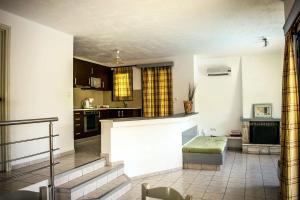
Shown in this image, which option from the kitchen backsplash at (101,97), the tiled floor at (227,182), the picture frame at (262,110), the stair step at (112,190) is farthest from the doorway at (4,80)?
the picture frame at (262,110)

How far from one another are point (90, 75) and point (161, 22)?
3624 millimetres

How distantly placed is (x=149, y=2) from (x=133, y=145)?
2.41 m

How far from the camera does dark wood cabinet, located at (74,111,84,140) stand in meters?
5.99

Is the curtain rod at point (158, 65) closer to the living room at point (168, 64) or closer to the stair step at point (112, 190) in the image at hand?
the living room at point (168, 64)

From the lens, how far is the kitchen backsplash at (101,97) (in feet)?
23.1

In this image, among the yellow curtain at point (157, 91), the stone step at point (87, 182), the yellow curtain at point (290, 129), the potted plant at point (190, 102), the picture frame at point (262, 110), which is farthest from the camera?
the yellow curtain at point (157, 91)

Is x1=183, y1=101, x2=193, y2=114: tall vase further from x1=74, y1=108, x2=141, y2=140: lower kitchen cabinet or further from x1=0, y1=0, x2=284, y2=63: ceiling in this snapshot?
x1=74, y1=108, x2=141, y2=140: lower kitchen cabinet

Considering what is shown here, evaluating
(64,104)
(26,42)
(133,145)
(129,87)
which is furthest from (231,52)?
(26,42)

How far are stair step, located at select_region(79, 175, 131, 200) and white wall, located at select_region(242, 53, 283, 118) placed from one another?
4327 millimetres

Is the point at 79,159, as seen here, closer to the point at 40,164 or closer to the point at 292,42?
the point at 40,164

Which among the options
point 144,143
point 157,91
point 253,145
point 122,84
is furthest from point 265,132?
point 122,84

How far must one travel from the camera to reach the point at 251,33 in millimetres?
4590

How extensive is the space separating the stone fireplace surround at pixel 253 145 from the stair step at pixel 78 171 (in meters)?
4.24

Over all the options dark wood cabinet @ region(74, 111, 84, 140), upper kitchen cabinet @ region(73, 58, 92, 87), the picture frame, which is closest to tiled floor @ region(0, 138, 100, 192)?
dark wood cabinet @ region(74, 111, 84, 140)
